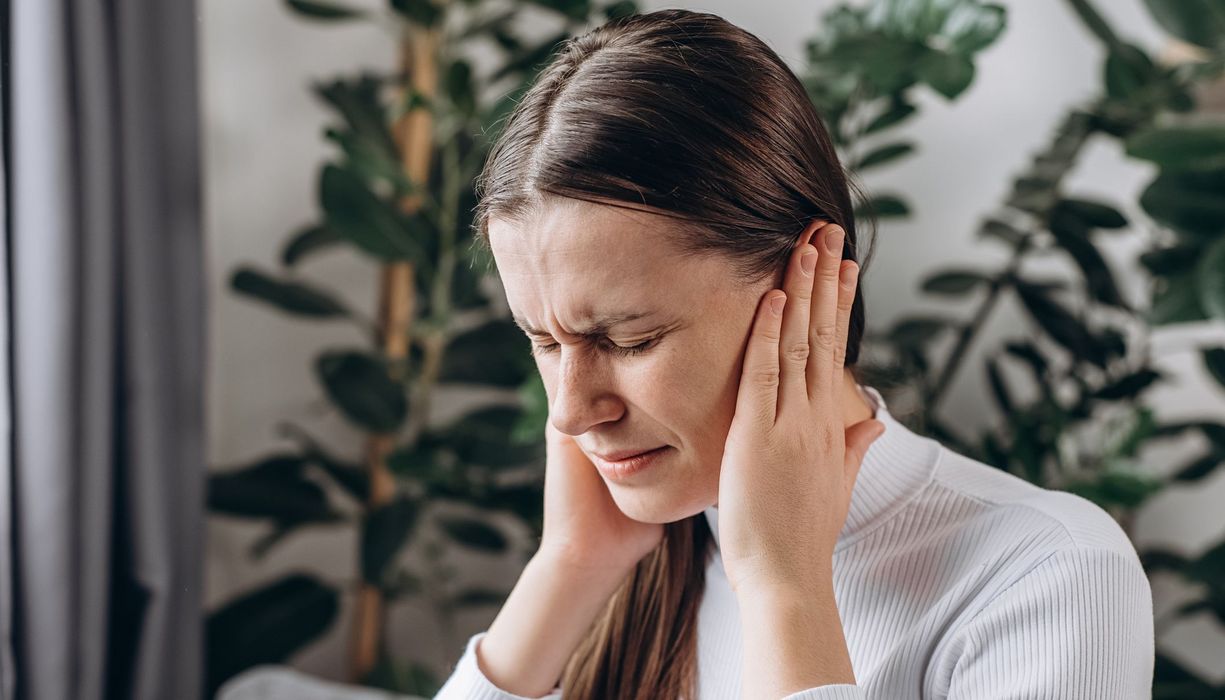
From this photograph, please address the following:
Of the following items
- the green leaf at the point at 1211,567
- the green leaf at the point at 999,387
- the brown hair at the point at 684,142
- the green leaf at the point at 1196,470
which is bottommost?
the green leaf at the point at 1211,567

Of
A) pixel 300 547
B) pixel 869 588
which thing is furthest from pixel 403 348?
pixel 869 588

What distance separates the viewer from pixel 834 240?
0.82 metres

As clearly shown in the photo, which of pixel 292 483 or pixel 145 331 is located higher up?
pixel 145 331

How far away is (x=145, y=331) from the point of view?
1.53 meters

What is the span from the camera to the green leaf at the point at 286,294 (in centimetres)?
182

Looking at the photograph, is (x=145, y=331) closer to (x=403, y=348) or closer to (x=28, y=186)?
(x=28, y=186)

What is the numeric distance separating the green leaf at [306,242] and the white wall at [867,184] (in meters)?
0.22

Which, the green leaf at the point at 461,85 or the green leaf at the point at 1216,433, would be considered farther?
the green leaf at the point at 461,85

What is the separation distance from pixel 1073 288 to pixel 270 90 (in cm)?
151

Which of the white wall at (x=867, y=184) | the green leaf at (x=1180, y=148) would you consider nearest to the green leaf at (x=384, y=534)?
the white wall at (x=867, y=184)

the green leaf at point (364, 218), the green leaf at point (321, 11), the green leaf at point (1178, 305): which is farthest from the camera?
the green leaf at point (321, 11)

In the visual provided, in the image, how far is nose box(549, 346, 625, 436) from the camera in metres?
0.82

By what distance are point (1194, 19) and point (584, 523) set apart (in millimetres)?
1040

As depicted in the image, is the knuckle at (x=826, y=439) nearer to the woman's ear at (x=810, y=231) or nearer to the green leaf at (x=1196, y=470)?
the woman's ear at (x=810, y=231)
